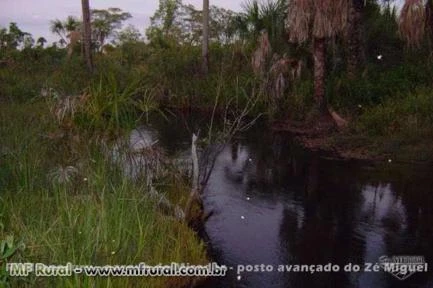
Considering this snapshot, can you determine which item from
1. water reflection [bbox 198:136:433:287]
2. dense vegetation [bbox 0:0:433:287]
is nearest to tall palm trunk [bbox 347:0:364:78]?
dense vegetation [bbox 0:0:433:287]

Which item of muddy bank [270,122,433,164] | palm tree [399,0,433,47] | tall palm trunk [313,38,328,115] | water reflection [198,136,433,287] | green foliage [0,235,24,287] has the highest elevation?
palm tree [399,0,433,47]

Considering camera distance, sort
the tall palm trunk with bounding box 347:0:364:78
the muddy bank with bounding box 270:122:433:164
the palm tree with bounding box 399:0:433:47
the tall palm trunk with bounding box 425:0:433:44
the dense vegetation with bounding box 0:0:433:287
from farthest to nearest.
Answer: the tall palm trunk with bounding box 347:0:364:78
the tall palm trunk with bounding box 425:0:433:44
the palm tree with bounding box 399:0:433:47
the muddy bank with bounding box 270:122:433:164
the dense vegetation with bounding box 0:0:433:287

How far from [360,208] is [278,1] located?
11.3 metres

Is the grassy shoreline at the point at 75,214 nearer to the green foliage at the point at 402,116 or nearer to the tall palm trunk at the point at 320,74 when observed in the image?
the green foliage at the point at 402,116

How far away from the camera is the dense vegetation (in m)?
5.51

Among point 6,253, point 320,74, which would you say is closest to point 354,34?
point 320,74

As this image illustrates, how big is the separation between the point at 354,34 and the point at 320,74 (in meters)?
1.83

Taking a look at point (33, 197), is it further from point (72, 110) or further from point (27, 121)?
point (27, 121)

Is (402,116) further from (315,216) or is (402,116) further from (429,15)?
(315,216)

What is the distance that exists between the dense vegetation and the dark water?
0.94m

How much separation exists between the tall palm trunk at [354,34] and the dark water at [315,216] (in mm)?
5598

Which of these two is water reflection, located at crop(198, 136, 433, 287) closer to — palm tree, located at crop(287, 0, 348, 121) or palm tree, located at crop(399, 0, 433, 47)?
palm tree, located at crop(399, 0, 433, 47)

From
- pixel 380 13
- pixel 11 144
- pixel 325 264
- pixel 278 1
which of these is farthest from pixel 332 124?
pixel 11 144

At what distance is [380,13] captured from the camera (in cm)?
2181
